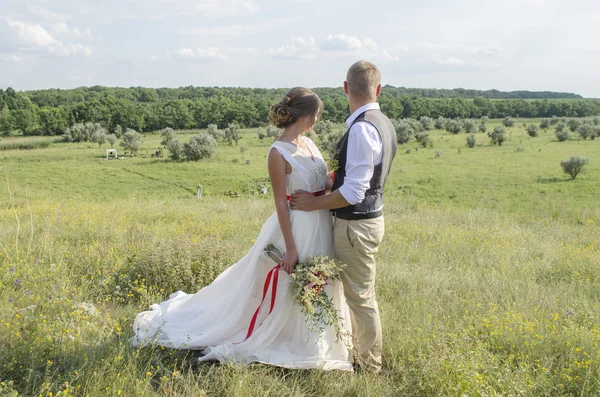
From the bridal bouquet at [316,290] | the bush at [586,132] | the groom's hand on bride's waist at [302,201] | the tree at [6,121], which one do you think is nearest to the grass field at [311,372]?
the bridal bouquet at [316,290]

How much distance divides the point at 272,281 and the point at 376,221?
1083mm

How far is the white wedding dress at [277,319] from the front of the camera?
391 cm

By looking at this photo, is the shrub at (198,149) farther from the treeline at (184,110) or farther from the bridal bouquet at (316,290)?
the bridal bouquet at (316,290)

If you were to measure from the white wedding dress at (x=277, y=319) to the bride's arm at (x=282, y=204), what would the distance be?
7 centimetres

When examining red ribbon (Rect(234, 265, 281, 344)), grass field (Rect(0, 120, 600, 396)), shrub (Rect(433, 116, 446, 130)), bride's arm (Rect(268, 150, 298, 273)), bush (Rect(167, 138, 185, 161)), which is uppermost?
shrub (Rect(433, 116, 446, 130))

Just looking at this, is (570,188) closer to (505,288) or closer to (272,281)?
Result: (505,288)

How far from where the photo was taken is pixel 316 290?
3717 mm

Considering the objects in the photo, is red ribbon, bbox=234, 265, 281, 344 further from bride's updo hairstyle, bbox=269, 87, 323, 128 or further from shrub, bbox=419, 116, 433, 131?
shrub, bbox=419, 116, 433, 131

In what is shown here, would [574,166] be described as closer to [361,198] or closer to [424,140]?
[424,140]

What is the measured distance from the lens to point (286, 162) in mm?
3797

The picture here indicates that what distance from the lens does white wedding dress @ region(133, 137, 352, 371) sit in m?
3.91

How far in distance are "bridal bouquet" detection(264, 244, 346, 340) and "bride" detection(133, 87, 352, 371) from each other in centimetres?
15

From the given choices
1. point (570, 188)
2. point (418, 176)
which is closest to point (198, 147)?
point (418, 176)

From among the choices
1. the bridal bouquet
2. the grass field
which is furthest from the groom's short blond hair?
the grass field
